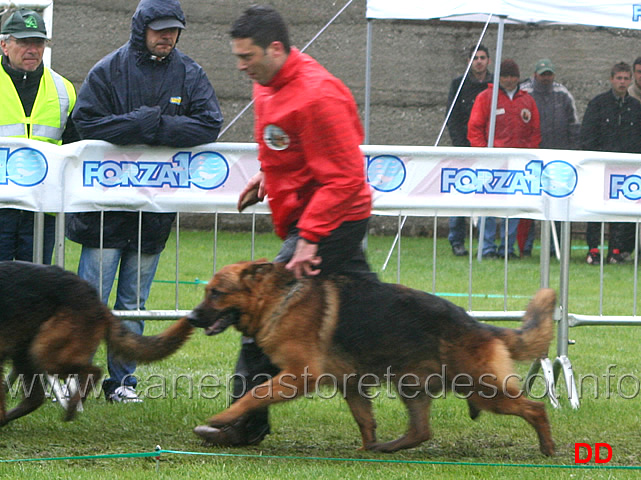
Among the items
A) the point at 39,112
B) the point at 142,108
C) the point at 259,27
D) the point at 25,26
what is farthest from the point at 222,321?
the point at 25,26

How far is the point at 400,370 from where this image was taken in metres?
4.29

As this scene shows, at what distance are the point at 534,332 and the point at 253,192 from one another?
153cm

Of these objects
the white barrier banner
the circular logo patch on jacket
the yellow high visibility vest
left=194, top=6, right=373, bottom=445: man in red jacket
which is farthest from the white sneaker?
the circular logo patch on jacket

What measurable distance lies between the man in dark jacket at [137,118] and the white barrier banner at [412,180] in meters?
0.11

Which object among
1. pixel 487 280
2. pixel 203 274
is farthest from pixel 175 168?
pixel 487 280

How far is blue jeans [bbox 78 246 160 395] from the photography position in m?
5.46

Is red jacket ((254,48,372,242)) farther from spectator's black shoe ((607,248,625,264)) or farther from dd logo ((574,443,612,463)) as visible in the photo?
spectator's black shoe ((607,248,625,264))

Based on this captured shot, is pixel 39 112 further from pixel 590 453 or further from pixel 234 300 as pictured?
pixel 590 453

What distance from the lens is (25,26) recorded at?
5.45 m

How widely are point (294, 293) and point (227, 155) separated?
5.03 feet

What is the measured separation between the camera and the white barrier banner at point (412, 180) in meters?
5.37

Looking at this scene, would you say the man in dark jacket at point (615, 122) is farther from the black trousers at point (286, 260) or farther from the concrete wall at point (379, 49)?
the black trousers at point (286, 260)

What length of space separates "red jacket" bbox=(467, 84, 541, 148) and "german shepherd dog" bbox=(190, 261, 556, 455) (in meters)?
8.22

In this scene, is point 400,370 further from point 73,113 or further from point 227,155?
point 73,113
